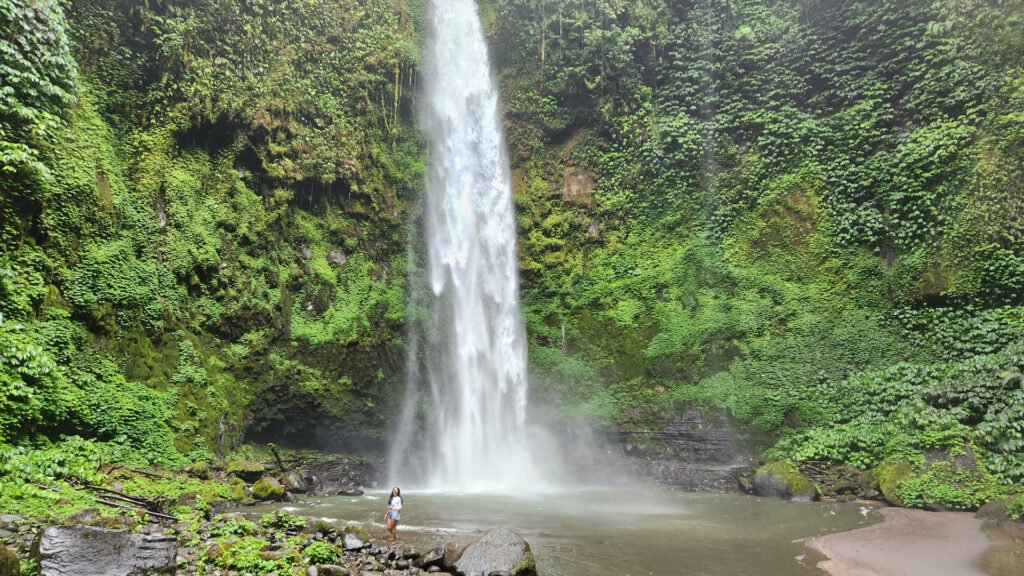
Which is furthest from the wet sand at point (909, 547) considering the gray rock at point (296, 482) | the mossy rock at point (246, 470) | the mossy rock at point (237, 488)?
the mossy rock at point (246, 470)

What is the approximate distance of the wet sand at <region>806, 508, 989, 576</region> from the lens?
7.22 meters

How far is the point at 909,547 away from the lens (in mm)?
8500

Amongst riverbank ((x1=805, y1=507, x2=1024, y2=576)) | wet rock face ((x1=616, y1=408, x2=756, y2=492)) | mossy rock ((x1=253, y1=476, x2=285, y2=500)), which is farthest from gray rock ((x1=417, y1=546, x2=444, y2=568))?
wet rock face ((x1=616, y1=408, x2=756, y2=492))

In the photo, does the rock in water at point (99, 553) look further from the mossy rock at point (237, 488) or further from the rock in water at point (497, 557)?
the mossy rock at point (237, 488)

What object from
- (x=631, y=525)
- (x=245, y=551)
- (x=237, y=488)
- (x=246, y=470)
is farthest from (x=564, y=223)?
(x=245, y=551)

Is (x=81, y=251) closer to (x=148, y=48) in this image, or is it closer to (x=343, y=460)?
(x=148, y=48)

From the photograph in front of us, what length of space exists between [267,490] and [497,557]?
24.1ft

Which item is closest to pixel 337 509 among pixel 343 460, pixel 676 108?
pixel 343 460

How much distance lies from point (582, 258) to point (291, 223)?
1041cm

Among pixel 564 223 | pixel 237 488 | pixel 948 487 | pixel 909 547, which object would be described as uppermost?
pixel 564 223

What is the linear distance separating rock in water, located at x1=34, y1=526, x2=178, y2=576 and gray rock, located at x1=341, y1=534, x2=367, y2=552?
251cm

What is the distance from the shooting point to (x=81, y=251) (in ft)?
38.9

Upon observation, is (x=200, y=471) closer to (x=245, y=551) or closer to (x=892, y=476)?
(x=245, y=551)

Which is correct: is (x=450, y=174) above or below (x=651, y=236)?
above
